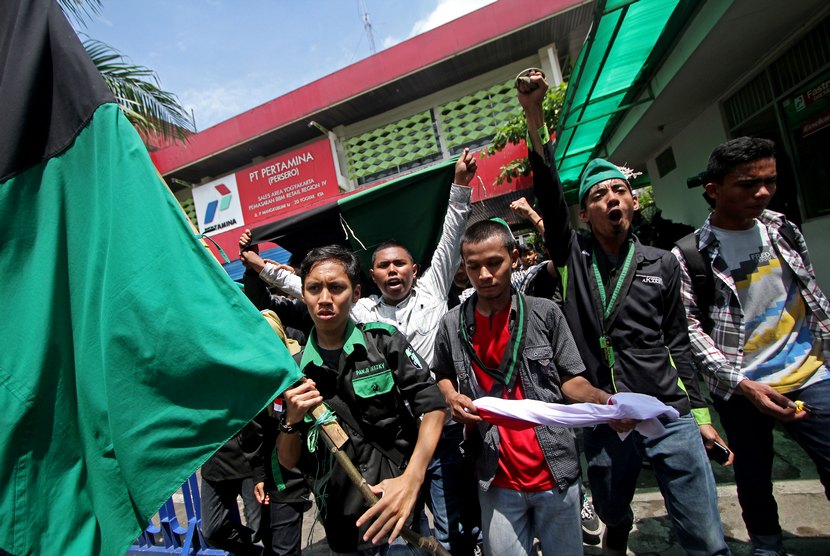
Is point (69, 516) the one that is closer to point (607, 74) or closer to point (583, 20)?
point (607, 74)

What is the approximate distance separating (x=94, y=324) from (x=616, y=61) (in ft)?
17.8

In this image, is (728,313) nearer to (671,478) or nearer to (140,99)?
(671,478)

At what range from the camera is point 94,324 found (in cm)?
129

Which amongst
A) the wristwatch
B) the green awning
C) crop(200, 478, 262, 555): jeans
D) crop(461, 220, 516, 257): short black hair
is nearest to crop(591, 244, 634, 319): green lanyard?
crop(461, 220, 516, 257): short black hair

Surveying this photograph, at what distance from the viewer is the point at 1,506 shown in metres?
1.09

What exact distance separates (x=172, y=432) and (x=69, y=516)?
0.32 m

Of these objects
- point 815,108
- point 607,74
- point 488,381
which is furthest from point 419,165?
point 488,381

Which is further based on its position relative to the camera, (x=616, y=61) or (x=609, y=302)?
(x=616, y=61)

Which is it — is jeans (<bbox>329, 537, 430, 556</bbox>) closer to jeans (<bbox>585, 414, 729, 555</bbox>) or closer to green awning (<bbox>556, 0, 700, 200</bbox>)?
jeans (<bbox>585, 414, 729, 555</bbox>)

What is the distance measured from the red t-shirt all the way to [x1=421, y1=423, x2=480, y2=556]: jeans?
0.51 m

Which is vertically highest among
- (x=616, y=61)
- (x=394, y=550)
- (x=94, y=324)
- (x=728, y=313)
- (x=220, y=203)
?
(x=220, y=203)

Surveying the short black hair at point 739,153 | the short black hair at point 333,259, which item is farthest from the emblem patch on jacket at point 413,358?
the short black hair at point 739,153

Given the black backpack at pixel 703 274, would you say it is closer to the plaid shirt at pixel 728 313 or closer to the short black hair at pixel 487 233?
the plaid shirt at pixel 728 313

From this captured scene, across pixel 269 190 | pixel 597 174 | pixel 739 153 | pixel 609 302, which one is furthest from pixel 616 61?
pixel 269 190
